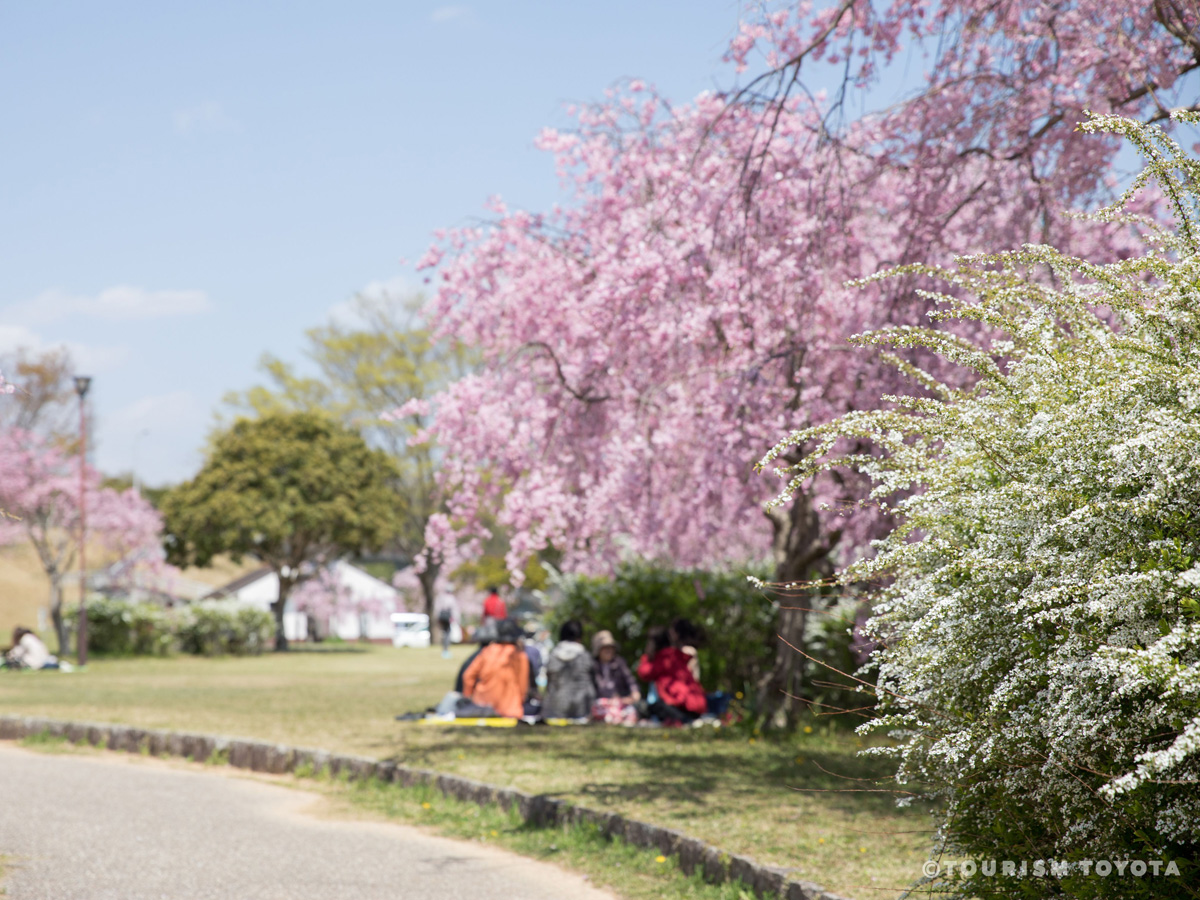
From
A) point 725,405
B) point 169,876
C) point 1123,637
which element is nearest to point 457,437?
point 725,405

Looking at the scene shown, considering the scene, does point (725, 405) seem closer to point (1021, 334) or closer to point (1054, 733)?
point (1021, 334)

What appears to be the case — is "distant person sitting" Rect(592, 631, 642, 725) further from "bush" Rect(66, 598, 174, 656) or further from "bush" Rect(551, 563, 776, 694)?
"bush" Rect(66, 598, 174, 656)

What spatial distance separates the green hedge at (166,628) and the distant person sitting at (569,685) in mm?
19649

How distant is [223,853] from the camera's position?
6.36 m

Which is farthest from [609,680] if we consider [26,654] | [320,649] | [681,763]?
[320,649]

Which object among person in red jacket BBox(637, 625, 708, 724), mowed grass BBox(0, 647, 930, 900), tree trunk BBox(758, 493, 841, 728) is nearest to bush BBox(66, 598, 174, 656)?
mowed grass BBox(0, 647, 930, 900)

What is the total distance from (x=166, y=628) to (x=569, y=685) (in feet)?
66.1

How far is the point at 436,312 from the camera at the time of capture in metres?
11.1

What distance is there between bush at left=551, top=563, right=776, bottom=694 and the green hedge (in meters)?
18.3

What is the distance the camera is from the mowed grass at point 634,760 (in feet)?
18.8

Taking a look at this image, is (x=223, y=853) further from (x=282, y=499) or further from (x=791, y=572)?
(x=282, y=499)

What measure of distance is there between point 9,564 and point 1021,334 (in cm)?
5956

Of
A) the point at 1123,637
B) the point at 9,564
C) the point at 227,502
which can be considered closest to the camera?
the point at 1123,637

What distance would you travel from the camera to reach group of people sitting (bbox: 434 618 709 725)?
11.8 m
